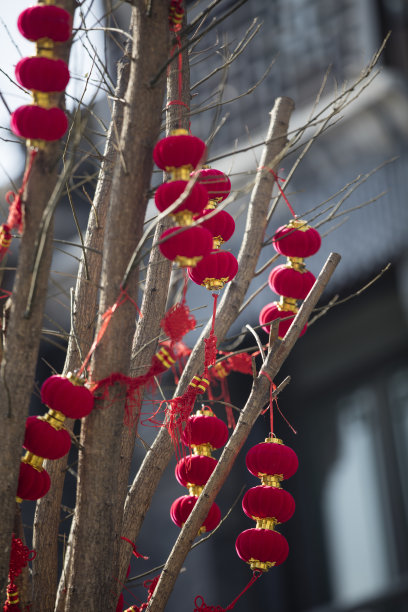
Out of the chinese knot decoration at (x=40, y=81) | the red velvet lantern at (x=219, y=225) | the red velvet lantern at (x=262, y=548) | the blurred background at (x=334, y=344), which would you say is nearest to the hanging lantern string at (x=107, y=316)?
the chinese knot decoration at (x=40, y=81)

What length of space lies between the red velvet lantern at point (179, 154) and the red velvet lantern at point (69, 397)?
42cm

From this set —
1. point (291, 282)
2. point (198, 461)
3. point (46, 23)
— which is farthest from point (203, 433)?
point (46, 23)

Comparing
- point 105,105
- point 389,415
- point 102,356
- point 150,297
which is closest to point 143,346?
point 150,297

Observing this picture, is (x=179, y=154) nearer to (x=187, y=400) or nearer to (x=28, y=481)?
(x=187, y=400)

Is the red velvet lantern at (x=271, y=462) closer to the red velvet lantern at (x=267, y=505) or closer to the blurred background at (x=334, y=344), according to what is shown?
the red velvet lantern at (x=267, y=505)

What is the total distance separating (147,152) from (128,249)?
0.19 m

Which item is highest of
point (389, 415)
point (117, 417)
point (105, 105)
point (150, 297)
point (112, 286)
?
point (105, 105)

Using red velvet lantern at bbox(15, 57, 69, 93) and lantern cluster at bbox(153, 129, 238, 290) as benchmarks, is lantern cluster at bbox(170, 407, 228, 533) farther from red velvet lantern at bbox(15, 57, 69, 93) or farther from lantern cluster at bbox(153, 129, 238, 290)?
red velvet lantern at bbox(15, 57, 69, 93)

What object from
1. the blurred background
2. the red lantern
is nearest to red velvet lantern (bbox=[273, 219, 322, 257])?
the red lantern

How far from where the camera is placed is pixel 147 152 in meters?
1.55

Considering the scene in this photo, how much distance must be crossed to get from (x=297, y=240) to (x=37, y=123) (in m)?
0.75

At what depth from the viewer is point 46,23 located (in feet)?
4.85

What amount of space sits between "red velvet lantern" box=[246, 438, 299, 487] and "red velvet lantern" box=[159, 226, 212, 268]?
1.59 ft

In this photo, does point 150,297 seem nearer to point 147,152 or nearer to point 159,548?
point 147,152
